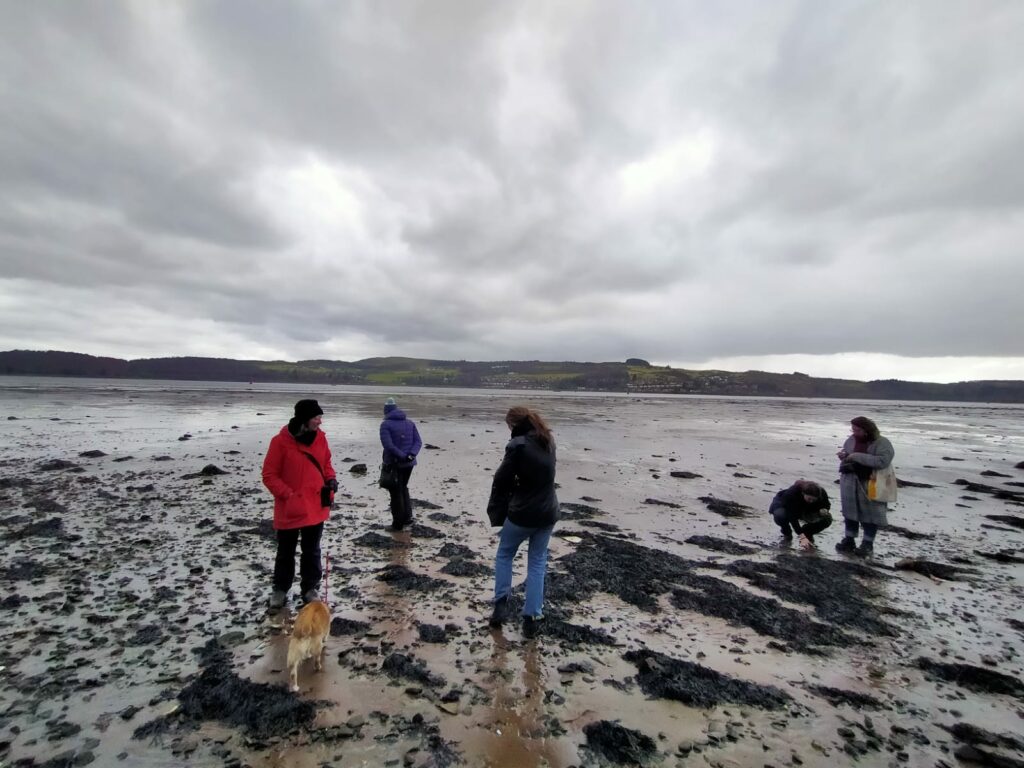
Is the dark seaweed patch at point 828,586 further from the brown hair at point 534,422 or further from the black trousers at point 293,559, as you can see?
the black trousers at point 293,559

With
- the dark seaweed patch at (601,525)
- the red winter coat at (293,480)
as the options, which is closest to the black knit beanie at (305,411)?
the red winter coat at (293,480)

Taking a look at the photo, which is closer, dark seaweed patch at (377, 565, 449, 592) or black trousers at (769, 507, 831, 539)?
dark seaweed patch at (377, 565, 449, 592)

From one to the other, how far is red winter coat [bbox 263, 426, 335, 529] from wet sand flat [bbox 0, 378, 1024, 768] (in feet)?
4.26

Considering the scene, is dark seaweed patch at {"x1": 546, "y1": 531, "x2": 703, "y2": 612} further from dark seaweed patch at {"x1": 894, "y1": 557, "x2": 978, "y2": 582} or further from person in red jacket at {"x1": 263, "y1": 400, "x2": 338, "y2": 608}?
dark seaweed patch at {"x1": 894, "y1": 557, "x2": 978, "y2": 582}

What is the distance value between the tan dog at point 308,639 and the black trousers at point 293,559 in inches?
59.0

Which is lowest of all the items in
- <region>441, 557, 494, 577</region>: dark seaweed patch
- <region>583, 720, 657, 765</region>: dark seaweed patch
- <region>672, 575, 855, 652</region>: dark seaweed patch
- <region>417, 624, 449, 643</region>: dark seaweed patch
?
<region>672, 575, 855, 652</region>: dark seaweed patch

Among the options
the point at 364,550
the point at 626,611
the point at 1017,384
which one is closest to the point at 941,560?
the point at 626,611

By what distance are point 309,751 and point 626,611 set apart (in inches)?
173

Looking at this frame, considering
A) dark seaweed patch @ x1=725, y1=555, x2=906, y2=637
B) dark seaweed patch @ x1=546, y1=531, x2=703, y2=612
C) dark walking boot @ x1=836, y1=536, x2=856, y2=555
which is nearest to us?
dark seaweed patch @ x1=725, y1=555, x2=906, y2=637

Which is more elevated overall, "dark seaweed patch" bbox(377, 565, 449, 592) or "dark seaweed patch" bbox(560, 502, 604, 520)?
"dark seaweed patch" bbox(377, 565, 449, 592)

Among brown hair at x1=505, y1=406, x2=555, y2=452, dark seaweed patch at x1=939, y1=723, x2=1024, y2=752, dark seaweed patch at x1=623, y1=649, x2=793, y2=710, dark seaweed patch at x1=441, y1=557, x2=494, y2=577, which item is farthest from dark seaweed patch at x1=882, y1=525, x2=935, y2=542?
brown hair at x1=505, y1=406, x2=555, y2=452

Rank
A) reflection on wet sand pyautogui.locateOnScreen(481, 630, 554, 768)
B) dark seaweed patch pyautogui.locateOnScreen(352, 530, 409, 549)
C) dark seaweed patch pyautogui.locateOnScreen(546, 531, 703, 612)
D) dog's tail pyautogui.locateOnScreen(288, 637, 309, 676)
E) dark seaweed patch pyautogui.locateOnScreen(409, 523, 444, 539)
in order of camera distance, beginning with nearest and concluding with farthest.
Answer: reflection on wet sand pyautogui.locateOnScreen(481, 630, 554, 768)
dog's tail pyautogui.locateOnScreen(288, 637, 309, 676)
dark seaweed patch pyautogui.locateOnScreen(546, 531, 703, 612)
dark seaweed patch pyautogui.locateOnScreen(352, 530, 409, 549)
dark seaweed patch pyautogui.locateOnScreen(409, 523, 444, 539)

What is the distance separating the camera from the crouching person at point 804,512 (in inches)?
404

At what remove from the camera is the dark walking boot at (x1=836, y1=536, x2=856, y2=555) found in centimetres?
977
